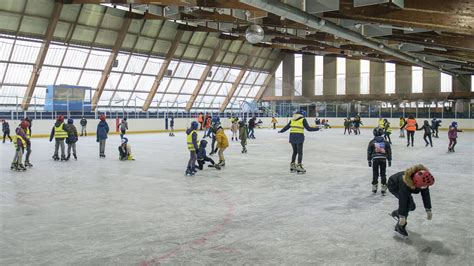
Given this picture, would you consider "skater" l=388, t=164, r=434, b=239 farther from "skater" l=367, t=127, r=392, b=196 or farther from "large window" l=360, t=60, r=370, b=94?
"large window" l=360, t=60, r=370, b=94

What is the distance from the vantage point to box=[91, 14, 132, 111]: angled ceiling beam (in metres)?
33.2

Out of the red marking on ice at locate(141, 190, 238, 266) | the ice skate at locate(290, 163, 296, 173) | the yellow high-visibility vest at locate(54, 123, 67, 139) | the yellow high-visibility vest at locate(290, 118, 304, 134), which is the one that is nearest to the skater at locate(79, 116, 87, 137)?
the yellow high-visibility vest at locate(54, 123, 67, 139)

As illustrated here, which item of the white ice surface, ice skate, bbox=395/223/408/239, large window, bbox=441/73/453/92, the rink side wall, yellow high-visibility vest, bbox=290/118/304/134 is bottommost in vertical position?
the white ice surface

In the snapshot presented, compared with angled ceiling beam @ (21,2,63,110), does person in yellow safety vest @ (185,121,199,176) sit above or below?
below

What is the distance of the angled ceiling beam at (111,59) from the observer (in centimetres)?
3319

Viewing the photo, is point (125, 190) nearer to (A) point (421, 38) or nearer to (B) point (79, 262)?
(B) point (79, 262)

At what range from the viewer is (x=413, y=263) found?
4.46 metres

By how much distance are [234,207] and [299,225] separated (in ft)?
4.91

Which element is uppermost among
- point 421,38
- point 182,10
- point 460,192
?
point 182,10

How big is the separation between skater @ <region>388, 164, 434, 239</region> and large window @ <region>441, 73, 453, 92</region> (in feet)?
139

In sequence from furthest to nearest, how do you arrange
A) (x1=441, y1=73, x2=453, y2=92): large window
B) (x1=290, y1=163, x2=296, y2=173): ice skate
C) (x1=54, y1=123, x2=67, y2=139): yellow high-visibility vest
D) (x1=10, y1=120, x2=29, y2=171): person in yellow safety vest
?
1. (x1=441, y1=73, x2=453, y2=92): large window
2. (x1=54, y1=123, x2=67, y2=139): yellow high-visibility vest
3. (x1=10, y1=120, x2=29, y2=171): person in yellow safety vest
4. (x1=290, y1=163, x2=296, y2=173): ice skate

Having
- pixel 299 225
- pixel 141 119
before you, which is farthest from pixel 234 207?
pixel 141 119

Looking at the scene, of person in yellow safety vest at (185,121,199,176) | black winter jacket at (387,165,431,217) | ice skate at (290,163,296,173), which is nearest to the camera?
black winter jacket at (387,165,431,217)

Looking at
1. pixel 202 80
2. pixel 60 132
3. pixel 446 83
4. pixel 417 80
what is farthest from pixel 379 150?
pixel 417 80
